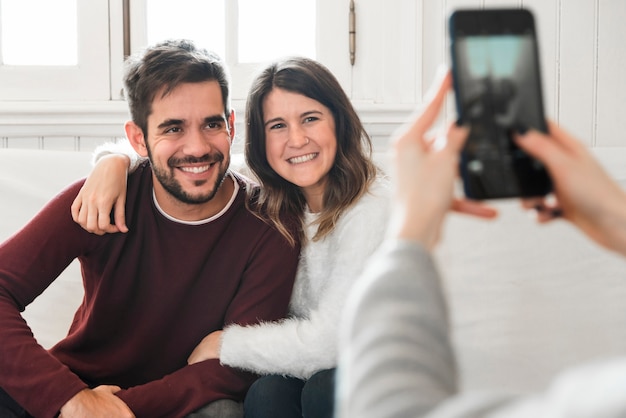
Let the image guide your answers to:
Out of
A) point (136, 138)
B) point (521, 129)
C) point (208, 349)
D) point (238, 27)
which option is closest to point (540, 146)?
point (521, 129)

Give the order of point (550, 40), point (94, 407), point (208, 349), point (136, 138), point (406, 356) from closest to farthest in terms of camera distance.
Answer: point (406, 356) → point (94, 407) → point (208, 349) → point (136, 138) → point (550, 40)

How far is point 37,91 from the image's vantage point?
6.68 ft

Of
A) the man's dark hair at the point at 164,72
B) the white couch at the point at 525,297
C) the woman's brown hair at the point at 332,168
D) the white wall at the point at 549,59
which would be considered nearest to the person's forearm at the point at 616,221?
the white couch at the point at 525,297

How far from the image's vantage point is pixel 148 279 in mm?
1376

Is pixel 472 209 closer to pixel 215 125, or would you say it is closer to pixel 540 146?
pixel 540 146

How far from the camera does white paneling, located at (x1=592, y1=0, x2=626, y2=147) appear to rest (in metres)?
1.84

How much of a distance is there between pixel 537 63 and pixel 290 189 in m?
0.99

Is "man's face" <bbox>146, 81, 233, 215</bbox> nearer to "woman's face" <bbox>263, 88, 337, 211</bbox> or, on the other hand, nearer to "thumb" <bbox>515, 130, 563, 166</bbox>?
"woman's face" <bbox>263, 88, 337, 211</bbox>

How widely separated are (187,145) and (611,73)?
1.09m

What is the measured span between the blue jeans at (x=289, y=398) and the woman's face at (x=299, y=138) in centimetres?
36

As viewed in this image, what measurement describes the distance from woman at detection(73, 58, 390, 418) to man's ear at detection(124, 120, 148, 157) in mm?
105

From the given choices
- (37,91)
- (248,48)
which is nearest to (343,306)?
(248,48)

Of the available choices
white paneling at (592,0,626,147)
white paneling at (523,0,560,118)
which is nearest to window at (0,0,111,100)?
white paneling at (523,0,560,118)

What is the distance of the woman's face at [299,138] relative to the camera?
1379 mm
